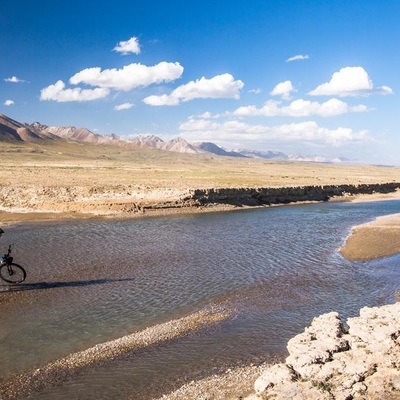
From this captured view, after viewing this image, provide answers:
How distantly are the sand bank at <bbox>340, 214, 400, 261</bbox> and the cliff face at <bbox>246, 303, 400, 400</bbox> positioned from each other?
18.4 metres

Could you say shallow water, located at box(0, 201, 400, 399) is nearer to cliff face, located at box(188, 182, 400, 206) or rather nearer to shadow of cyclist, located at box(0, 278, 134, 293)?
shadow of cyclist, located at box(0, 278, 134, 293)

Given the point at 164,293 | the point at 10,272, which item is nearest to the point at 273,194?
the point at 164,293

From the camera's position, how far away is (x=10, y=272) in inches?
902

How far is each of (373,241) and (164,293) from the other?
21.6 metres

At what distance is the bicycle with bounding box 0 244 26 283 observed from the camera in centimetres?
2273

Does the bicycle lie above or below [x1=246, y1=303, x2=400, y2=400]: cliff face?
below

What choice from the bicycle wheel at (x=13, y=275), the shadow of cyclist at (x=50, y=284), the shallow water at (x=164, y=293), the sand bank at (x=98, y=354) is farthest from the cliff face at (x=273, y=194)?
the sand bank at (x=98, y=354)

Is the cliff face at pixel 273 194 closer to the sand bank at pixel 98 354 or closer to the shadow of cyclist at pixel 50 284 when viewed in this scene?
the shadow of cyclist at pixel 50 284

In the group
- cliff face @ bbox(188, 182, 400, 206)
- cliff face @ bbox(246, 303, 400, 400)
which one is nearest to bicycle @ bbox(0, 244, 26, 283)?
cliff face @ bbox(246, 303, 400, 400)

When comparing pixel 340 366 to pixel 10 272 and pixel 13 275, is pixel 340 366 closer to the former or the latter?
pixel 10 272

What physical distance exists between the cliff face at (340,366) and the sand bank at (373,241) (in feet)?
60.5

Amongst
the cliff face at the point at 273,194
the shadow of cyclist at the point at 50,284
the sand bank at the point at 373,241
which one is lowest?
the shadow of cyclist at the point at 50,284

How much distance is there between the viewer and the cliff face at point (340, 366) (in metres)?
10.6

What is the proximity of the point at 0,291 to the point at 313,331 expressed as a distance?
1625 centimetres
